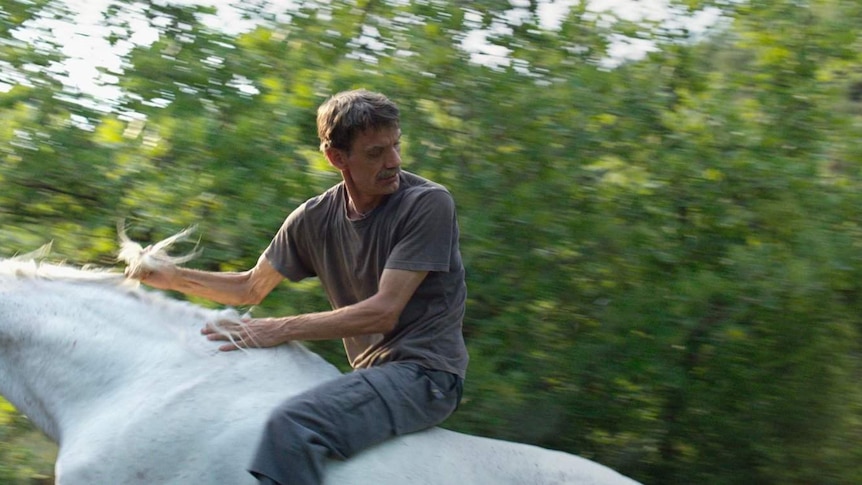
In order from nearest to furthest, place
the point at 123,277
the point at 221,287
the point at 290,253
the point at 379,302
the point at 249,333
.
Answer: the point at 379,302 → the point at 249,333 → the point at 123,277 → the point at 290,253 → the point at 221,287

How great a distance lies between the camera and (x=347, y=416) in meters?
3.10

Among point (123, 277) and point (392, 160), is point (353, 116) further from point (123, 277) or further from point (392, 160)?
point (123, 277)

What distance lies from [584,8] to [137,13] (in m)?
2.42

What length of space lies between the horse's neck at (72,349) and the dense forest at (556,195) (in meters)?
1.33

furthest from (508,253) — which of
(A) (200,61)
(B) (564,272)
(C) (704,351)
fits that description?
(A) (200,61)

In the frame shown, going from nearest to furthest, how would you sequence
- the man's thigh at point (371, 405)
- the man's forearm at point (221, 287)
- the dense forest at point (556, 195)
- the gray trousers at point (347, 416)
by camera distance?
the gray trousers at point (347, 416)
the man's thigh at point (371, 405)
the man's forearm at point (221, 287)
the dense forest at point (556, 195)

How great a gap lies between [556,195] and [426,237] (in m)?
1.79

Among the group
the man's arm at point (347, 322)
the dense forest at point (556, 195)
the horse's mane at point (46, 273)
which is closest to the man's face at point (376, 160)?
the man's arm at point (347, 322)

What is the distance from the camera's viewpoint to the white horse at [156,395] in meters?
3.05

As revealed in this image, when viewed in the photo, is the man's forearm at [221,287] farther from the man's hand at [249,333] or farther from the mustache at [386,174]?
the mustache at [386,174]

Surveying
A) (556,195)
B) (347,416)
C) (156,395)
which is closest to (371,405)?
(347,416)

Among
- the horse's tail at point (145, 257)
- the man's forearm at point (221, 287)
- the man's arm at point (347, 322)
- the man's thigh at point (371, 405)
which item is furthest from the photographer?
the man's forearm at point (221, 287)

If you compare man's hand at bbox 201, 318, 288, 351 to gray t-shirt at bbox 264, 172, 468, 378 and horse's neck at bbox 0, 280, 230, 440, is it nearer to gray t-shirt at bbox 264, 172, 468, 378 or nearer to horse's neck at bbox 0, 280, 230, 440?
horse's neck at bbox 0, 280, 230, 440

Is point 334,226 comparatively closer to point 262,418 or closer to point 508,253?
point 262,418
